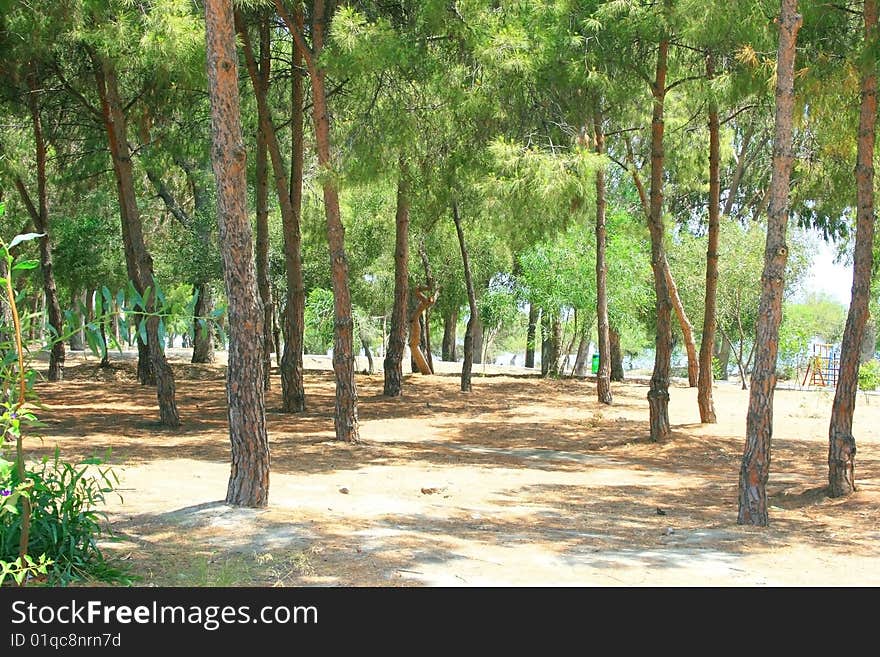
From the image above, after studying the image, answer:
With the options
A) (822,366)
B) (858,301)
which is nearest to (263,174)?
(858,301)

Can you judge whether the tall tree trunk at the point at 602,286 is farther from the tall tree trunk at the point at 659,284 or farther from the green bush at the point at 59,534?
the green bush at the point at 59,534

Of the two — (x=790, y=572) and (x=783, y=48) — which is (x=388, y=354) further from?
(x=790, y=572)

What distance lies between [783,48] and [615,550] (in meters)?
4.61

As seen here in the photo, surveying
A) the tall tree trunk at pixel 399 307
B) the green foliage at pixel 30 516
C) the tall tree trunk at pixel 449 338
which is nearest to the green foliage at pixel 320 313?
the tall tree trunk at pixel 399 307

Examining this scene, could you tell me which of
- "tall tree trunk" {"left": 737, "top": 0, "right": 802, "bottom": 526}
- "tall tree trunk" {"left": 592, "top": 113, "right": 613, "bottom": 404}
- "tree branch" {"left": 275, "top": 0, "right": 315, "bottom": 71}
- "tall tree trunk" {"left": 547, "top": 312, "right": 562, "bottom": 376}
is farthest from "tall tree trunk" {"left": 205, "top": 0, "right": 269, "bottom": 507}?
"tall tree trunk" {"left": 547, "top": 312, "right": 562, "bottom": 376}

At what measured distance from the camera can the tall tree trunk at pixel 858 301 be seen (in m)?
9.70

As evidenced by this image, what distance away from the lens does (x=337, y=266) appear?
13062 mm

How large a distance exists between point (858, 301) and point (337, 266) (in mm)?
6676

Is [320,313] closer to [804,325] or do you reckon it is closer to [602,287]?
[602,287]

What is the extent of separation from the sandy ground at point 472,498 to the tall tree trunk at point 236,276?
444mm

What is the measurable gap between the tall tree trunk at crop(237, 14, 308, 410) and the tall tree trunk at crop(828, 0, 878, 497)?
30.3 ft

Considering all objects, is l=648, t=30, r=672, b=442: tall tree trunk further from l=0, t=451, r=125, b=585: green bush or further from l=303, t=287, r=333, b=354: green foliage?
l=303, t=287, r=333, b=354: green foliage

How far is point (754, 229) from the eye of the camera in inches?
1149

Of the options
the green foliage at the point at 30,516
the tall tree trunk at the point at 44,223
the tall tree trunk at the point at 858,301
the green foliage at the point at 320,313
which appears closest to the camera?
the green foliage at the point at 30,516
